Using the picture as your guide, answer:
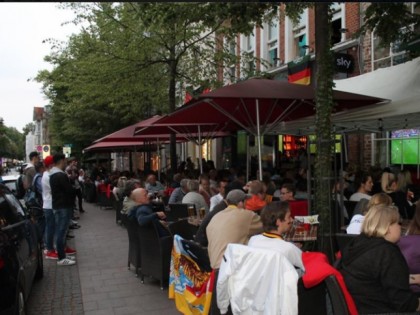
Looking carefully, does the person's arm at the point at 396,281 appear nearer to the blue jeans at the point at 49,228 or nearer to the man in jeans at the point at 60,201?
the man in jeans at the point at 60,201

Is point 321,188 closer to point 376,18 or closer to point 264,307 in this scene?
point 264,307

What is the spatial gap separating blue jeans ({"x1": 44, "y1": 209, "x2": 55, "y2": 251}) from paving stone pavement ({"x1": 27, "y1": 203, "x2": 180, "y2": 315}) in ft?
1.24

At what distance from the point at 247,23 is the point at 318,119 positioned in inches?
98.7

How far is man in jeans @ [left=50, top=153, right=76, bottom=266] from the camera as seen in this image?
7.78 m

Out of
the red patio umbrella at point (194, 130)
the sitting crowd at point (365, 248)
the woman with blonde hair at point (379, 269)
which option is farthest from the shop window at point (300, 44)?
the woman with blonde hair at point (379, 269)

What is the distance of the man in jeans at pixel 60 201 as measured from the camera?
7.78 meters

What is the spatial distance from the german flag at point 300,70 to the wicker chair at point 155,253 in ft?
34.0

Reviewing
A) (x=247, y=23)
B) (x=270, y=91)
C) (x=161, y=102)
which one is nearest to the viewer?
(x=270, y=91)

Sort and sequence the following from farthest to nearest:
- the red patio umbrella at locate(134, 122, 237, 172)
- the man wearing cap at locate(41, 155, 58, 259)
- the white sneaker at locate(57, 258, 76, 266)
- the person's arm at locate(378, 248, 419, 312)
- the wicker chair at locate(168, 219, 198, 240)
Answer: the red patio umbrella at locate(134, 122, 237, 172), the man wearing cap at locate(41, 155, 58, 259), the white sneaker at locate(57, 258, 76, 266), the wicker chair at locate(168, 219, 198, 240), the person's arm at locate(378, 248, 419, 312)

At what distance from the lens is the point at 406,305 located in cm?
321

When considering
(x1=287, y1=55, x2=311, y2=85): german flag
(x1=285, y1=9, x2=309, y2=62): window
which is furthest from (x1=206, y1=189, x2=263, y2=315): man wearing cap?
(x1=285, y1=9, x2=309, y2=62): window

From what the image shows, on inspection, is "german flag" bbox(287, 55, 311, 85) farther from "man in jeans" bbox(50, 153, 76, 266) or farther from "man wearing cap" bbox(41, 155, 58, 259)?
"man in jeans" bbox(50, 153, 76, 266)

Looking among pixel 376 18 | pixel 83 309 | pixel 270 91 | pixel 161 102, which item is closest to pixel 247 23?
pixel 270 91

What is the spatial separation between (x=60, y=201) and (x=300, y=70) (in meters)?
10.6
